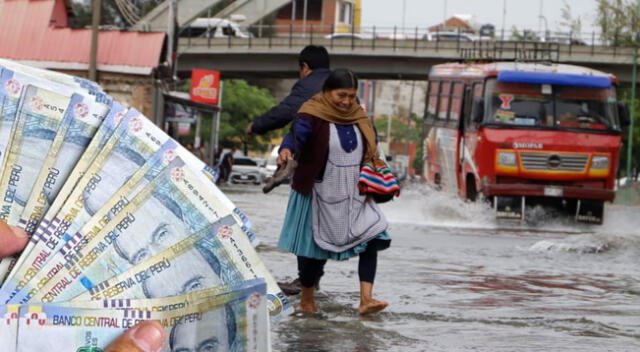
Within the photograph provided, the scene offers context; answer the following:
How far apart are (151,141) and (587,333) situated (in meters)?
4.47

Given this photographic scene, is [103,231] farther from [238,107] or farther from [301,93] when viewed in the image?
[238,107]

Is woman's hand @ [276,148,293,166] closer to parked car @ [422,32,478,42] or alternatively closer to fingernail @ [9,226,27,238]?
fingernail @ [9,226,27,238]

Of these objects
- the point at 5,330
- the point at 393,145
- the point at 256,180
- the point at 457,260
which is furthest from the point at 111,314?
the point at 393,145

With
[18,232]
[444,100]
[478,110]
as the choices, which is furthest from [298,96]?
[444,100]

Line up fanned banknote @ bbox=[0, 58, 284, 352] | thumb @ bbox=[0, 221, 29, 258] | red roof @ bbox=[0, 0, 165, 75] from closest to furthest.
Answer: thumb @ bbox=[0, 221, 29, 258]
fanned banknote @ bbox=[0, 58, 284, 352]
red roof @ bbox=[0, 0, 165, 75]

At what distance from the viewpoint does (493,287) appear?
35.4ft

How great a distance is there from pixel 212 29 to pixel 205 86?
36.7 feet

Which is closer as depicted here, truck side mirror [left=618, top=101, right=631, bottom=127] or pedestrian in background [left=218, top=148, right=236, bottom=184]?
truck side mirror [left=618, top=101, right=631, bottom=127]

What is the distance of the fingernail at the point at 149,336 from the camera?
3.81 metres

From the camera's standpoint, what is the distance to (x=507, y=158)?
2367 centimetres

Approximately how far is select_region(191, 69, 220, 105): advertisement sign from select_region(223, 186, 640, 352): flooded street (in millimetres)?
39839

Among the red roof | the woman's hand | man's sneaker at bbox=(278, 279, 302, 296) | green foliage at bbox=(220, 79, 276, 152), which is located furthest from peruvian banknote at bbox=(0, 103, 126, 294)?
green foliage at bbox=(220, 79, 276, 152)

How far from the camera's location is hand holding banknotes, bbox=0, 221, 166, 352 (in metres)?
3.81

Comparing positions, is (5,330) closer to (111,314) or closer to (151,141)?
(111,314)
